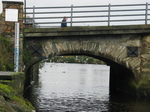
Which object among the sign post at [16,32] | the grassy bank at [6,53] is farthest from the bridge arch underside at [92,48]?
the sign post at [16,32]

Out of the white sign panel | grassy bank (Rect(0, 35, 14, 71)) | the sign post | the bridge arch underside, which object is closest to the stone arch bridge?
the bridge arch underside

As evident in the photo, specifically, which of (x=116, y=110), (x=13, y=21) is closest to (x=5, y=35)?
(x=13, y=21)

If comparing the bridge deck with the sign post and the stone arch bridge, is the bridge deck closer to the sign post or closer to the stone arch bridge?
the stone arch bridge

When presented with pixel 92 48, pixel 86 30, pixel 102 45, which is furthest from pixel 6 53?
pixel 102 45

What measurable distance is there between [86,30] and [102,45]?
1231 mm

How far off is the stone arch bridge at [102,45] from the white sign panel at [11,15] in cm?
138

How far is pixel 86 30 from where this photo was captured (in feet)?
48.0

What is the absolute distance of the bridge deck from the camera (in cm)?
1454

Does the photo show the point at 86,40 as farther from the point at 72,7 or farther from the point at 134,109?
the point at 134,109

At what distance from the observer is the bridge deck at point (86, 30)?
14539 mm

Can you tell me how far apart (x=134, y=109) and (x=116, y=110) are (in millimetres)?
893

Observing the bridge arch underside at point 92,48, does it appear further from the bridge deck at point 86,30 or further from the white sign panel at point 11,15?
the white sign panel at point 11,15

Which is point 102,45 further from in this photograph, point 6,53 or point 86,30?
point 6,53

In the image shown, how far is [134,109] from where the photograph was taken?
42.9 ft
